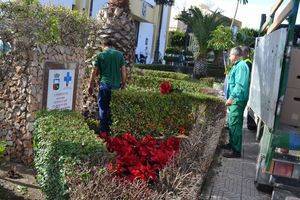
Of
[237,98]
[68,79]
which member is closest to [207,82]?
[237,98]

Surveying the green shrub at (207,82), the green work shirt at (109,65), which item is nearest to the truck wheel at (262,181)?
the green work shirt at (109,65)

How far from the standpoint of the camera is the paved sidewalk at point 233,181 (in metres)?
6.27

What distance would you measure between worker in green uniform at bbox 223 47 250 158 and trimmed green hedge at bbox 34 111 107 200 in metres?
3.26

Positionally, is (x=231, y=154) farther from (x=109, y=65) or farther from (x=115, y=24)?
(x=115, y=24)

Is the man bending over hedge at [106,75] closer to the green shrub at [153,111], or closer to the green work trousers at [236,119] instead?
the green shrub at [153,111]

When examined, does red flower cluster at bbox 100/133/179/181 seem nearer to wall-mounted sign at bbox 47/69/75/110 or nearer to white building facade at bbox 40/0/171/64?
wall-mounted sign at bbox 47/69/75/110

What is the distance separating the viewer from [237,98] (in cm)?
799

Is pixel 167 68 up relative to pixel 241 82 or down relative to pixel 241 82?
down

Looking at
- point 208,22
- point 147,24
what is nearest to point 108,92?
point 208,22

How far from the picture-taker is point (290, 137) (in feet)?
18.9

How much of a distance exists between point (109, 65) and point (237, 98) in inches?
85.4

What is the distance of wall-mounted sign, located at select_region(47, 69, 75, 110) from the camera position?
6.90m

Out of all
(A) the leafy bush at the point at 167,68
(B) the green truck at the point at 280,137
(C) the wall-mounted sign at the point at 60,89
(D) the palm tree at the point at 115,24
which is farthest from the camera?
(A) the leafy bush at the point at 167,68

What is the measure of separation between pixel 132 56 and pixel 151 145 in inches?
192
